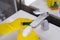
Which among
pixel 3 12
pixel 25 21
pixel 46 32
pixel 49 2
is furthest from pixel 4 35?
pixel 3 12

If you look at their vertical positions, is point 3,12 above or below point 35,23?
below

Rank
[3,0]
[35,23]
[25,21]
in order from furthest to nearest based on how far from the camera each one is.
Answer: [3,0]
[25,21]
[35,23]

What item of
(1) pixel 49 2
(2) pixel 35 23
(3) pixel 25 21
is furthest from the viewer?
(1) pixel 49 2

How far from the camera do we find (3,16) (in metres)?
1.28

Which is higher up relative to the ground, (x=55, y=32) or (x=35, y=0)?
(x=35, y=0)

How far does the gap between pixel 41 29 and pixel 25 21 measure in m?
0.12

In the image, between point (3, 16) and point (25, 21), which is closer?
point (25, 21)

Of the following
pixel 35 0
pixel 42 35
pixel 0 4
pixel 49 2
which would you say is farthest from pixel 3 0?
pixel 42 35

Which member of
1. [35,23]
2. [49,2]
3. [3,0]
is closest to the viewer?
[35,23]

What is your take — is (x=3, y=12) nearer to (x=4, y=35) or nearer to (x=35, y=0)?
(x=35, y=0)

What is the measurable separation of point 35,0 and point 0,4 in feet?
1.18

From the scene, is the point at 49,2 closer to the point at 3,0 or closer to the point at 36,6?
the point at 36,6

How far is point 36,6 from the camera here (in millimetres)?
1020

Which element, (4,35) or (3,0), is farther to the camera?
(3,0)
